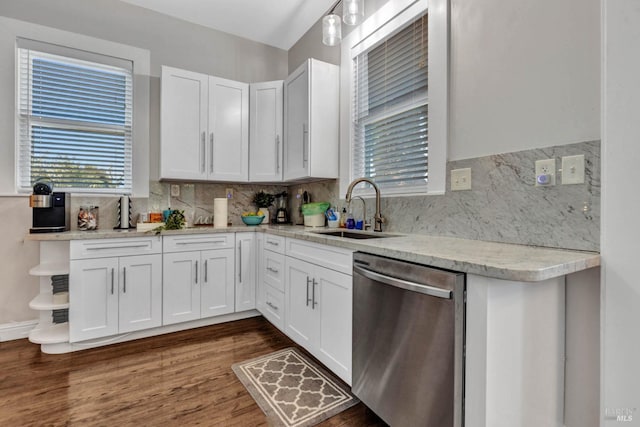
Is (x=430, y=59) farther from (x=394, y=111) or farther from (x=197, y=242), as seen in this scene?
(x=197, y=242)

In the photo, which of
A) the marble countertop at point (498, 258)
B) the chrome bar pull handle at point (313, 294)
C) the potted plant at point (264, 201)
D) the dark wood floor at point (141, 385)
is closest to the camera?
the marble countertop at point (498, 258)

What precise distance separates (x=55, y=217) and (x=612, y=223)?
3386 mm

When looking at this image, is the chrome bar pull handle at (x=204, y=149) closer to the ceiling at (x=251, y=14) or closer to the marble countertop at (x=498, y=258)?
the ceiling at (x=251, y=14)

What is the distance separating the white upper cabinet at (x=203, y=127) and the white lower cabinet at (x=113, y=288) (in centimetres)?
77

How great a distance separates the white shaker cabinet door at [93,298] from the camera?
7.30 ft

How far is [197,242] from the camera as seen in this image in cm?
265

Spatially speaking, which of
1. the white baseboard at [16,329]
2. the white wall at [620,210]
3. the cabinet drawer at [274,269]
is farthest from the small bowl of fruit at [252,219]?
the white wall at [620,210]

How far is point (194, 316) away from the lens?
2646 millimetres

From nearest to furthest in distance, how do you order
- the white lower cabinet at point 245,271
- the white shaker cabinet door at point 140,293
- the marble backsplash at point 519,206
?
the marble backsplash at point 519,206, the white shaker cabinet door at point 140,293, the white lower cabinet at point 245,271

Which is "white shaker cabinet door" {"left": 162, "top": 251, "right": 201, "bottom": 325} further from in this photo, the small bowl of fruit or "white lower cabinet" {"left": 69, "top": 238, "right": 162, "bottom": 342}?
the small bowl of fruit

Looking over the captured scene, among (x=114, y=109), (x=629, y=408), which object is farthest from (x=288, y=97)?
(x=629, y=408)

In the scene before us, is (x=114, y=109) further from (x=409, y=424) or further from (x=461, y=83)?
(x=409, y=424)

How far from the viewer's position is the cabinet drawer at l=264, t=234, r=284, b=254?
244 centimetres

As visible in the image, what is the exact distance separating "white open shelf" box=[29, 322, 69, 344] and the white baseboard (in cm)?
25
